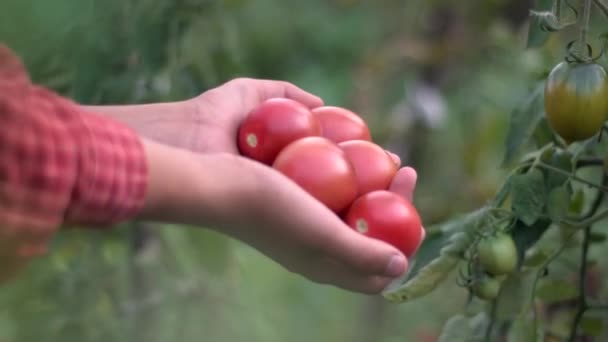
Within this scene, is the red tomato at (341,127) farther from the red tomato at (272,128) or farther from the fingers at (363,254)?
the fingers at (363,254)

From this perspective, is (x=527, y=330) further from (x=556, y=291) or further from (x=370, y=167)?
(x=370, y=167)

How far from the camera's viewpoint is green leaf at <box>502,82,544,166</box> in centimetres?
156

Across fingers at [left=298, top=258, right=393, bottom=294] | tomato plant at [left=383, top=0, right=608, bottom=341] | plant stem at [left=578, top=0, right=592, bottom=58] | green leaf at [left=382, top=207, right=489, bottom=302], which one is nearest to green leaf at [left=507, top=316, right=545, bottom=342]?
tomato plant at [left=383, top=0, right=608, bottom=341]

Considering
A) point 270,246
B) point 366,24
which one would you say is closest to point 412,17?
point 366,24

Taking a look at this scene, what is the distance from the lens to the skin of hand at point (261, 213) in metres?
1.18

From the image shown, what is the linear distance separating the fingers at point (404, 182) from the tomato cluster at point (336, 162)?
0.02 metres

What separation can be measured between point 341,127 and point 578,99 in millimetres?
365

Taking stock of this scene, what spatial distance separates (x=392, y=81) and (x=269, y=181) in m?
1.94

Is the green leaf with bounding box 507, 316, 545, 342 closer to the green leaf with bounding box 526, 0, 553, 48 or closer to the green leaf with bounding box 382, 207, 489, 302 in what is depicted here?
the green leaf with bounding box 382, 207, 489, 302

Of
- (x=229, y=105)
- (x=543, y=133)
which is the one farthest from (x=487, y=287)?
(x=229, y=105)

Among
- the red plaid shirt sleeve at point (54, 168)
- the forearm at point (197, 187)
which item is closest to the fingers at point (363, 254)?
the forearm at point (197, 187)

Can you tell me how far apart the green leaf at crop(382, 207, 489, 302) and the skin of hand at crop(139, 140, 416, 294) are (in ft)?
0.31

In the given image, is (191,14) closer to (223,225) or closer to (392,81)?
(223,225)

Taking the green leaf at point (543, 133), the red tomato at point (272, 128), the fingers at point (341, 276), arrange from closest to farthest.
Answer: the fingers at point (341, 276) < the red tomato at point (272, 128) < the green leaf at point (543, 133)
